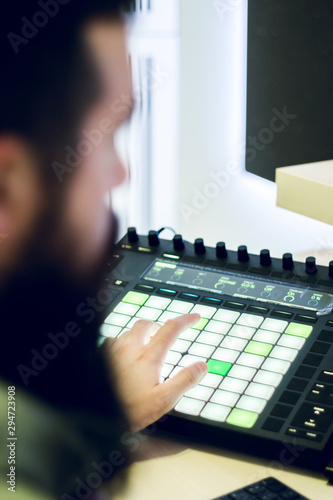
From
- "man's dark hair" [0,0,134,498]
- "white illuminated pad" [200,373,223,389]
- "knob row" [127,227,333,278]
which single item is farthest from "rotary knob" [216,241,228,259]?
"man's dark hair" [0,0,134,498]

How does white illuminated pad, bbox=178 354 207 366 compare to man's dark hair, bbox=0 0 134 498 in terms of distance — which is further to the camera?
white illuminated pad, bbox=178 354 207 366

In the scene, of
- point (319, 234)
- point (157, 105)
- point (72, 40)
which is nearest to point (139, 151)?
point (157, 105)

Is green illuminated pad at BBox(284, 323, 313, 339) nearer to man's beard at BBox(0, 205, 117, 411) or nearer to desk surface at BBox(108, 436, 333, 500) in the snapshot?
desk surface at BBox(108, 436, 333, 500)

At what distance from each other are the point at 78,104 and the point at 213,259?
18.4 inches

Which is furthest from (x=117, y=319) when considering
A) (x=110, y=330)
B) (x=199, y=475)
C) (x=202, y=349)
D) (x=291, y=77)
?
(x=291, y=77)

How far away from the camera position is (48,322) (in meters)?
0.50

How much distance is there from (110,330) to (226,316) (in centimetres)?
14

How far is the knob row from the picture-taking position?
2.79 feet

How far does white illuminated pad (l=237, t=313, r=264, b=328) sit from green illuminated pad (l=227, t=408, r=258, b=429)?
12 centimetres

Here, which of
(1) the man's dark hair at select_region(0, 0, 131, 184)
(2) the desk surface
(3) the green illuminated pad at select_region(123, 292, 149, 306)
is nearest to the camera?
(1) the man's dark hair at select_region(0, 0, 131, 184)

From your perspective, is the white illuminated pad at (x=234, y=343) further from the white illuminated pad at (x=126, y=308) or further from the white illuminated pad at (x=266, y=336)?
the white illuminated pad at (x=126, y=308)

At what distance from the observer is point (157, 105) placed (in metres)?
1.40

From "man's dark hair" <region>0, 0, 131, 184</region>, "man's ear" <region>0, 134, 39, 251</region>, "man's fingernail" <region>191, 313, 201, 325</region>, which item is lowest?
"man's fingernail" <region>191, 313, 201, 325</region>

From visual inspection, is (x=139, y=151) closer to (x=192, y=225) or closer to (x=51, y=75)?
(x=192, y=225)
